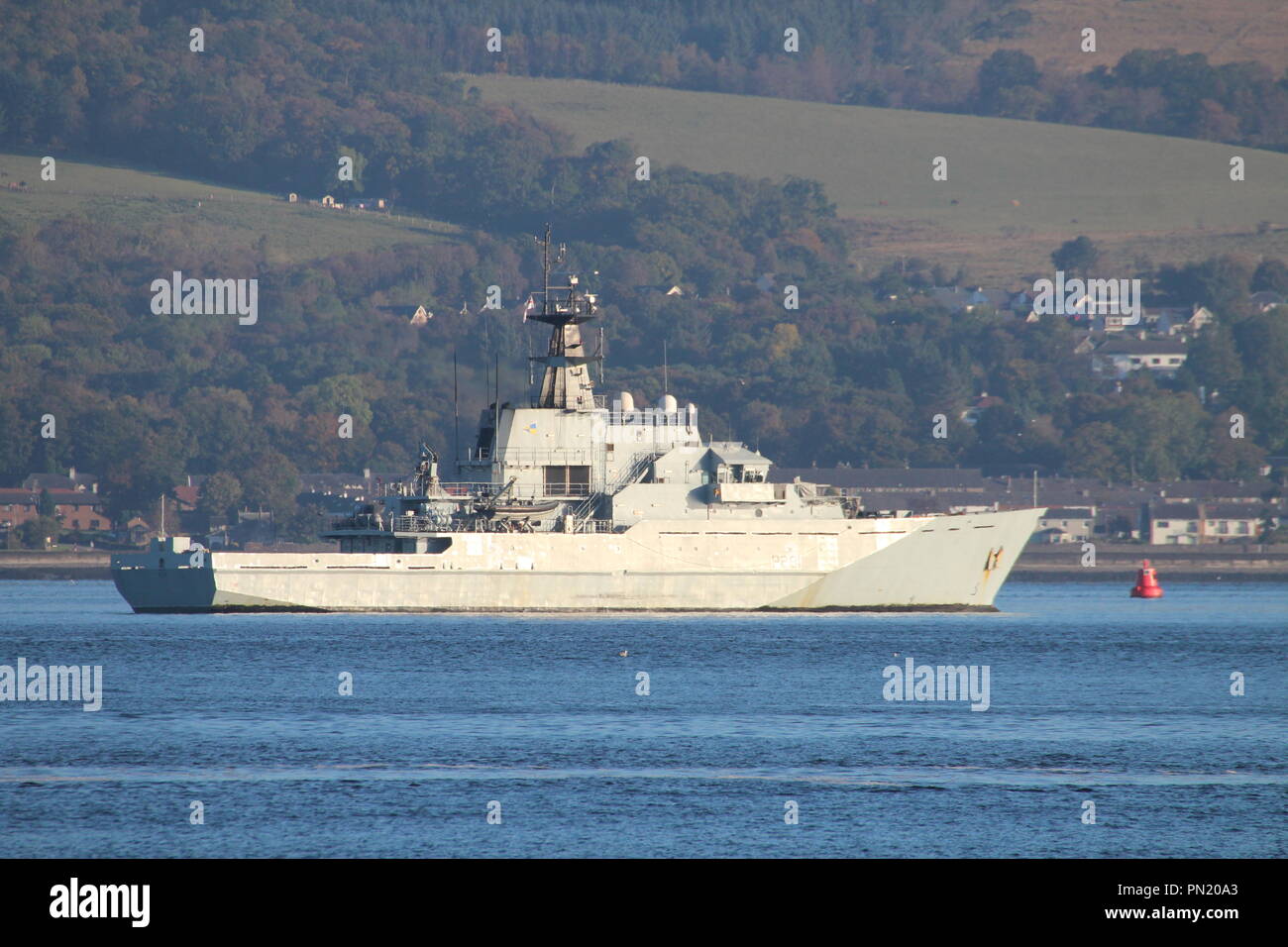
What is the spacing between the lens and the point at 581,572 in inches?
2272

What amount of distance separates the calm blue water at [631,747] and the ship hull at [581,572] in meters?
3.14

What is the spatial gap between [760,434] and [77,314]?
60685 millimetres

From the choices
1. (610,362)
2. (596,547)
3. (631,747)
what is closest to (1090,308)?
(610,362)

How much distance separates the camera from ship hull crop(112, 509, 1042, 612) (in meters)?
56.8

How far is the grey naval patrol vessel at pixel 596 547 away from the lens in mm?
57188

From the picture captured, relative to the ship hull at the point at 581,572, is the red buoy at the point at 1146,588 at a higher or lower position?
lower

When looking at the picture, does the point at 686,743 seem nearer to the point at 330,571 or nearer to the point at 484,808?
the point at 484,808

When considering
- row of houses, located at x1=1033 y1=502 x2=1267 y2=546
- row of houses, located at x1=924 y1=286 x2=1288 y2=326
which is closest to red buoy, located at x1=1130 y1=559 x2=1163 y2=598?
row of houses, located at x1=1033 y1=502 x2=1267 y2=546

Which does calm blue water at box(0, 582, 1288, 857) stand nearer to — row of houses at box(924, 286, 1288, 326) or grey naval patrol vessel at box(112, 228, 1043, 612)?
grey naval patrol vessel at box(112, 228, 1043, 612)

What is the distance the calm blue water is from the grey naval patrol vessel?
3276 millimetres

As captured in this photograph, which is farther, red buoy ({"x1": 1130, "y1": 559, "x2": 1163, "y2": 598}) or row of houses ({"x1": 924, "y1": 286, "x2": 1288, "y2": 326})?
row of houses ({"x1": 924, "y1": 286, "x2": 1288, "y2": 326})

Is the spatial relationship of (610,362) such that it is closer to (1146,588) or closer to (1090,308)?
(1090,308)

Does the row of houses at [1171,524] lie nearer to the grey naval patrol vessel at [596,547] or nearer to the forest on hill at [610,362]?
the forest on hill at [610,362]

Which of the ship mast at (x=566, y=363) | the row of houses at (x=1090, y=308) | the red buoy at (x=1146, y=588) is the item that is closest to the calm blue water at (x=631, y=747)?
the ship mast at (x=566, y=363)
